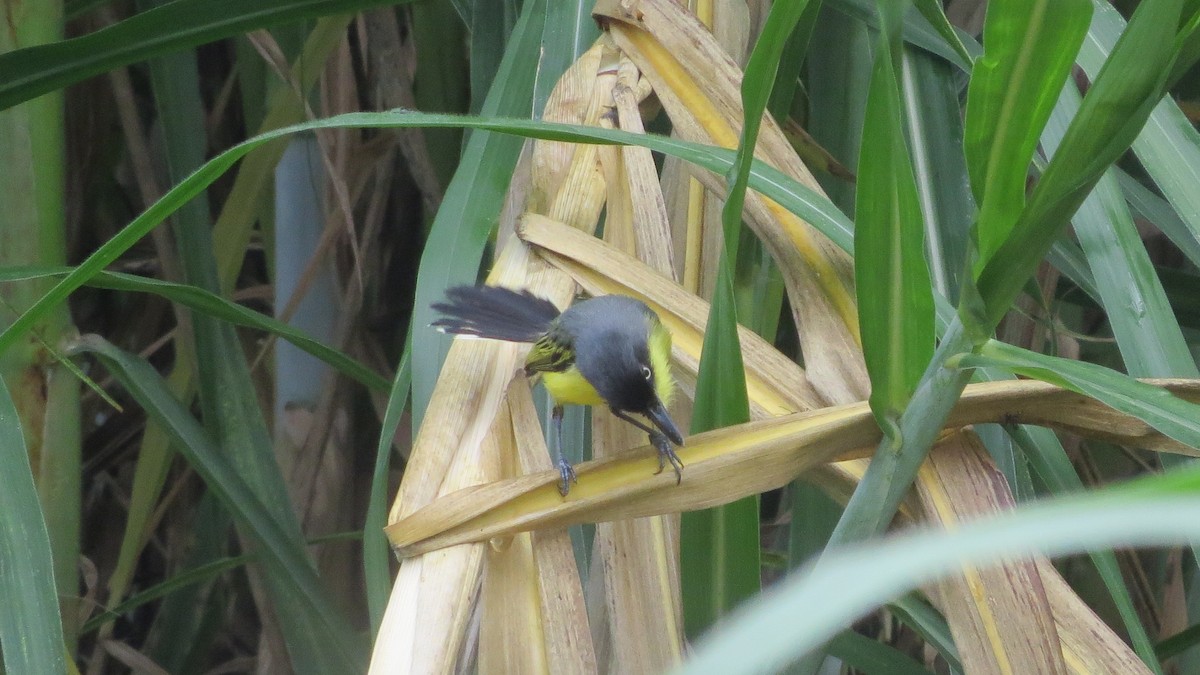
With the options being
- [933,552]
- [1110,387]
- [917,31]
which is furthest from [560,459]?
[933,552]

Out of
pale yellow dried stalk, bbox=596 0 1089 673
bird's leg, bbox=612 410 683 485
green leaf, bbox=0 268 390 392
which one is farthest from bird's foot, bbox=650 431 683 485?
green leaf, bbox=0 268 390 392

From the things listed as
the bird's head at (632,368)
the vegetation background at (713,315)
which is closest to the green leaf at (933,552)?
the vegetation background at (713,315)

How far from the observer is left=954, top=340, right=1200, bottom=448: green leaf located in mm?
588

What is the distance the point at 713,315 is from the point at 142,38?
2.34 feet

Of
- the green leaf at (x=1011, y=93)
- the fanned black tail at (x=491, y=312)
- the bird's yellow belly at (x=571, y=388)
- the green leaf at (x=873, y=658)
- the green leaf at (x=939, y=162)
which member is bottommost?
the green leaf at (x=873, y=658)

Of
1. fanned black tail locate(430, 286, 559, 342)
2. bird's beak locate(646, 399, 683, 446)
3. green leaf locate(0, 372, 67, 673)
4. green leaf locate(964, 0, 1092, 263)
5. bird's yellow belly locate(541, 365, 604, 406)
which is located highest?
green leaf locate(964, 0, 1092, 263)

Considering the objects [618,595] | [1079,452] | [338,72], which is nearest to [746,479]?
[618,595]

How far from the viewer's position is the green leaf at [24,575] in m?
0.81

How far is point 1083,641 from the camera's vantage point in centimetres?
66

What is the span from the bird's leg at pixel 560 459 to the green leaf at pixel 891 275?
7.8 inches

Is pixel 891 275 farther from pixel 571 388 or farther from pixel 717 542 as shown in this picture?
pixel 571 388

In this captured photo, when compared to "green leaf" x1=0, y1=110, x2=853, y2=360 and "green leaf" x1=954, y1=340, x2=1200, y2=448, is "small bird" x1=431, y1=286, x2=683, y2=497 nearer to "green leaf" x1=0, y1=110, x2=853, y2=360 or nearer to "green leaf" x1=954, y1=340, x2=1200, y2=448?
"green leaf" x1=0, y1=110, x2=853, y2=360

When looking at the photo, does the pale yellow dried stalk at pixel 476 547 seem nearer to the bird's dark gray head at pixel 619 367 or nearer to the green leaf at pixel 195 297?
the bird's dark gray head at pixel 619 367

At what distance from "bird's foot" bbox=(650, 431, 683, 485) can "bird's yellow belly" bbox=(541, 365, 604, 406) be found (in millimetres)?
144
